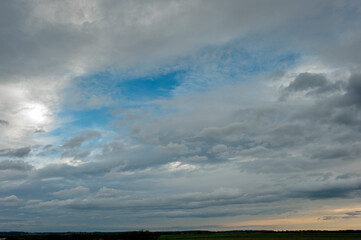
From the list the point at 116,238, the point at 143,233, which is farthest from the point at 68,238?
the point at 143,233

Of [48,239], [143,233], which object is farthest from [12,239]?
[143,233]

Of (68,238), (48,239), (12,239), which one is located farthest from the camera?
(12,239)

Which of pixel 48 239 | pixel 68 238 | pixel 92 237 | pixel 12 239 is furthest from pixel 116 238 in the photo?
pixel 12 239

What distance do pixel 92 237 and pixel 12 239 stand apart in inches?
2578

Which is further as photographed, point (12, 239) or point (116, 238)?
point (12, 239)

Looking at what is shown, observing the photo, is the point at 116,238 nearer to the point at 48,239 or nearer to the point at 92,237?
the point at 92,237

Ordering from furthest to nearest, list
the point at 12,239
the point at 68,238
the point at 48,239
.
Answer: the point at 12,239 → the point at 48,239 → the point at 68,238

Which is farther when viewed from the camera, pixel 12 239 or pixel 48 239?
pixel 12 239

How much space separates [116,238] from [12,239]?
257ft

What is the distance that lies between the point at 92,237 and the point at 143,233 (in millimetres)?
27978

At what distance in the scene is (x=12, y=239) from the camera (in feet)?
654

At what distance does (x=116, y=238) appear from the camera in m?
170

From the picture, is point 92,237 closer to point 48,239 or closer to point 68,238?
point 68,238

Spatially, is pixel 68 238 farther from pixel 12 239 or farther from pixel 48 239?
pixel 12 239
